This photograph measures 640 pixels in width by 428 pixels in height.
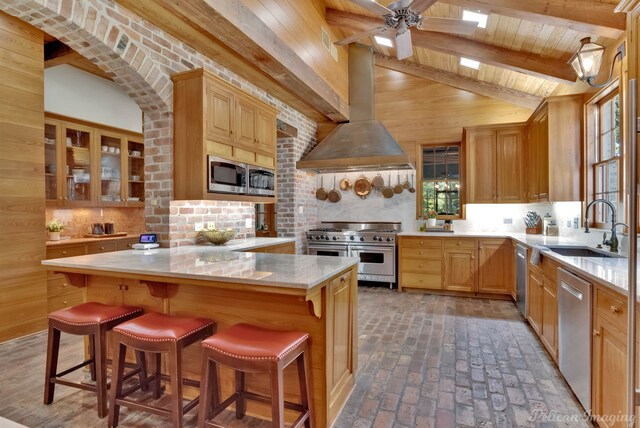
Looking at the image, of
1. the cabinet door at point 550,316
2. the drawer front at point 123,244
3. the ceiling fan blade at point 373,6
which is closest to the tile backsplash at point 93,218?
the drawer front at point 123,244

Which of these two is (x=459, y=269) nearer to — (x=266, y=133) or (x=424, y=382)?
(x=424, y=382)

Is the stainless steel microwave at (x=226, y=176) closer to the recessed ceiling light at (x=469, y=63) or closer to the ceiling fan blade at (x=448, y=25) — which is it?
the ceiling fan blade at (x=448, y=25)

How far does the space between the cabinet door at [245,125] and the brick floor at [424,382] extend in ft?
7.55

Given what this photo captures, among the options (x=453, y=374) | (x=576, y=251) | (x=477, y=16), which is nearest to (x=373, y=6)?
(x=477, y=16)

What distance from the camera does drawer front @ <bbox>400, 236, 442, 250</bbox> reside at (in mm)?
4934

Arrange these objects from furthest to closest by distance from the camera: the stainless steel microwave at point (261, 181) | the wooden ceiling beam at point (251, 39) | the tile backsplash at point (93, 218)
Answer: the tile backsplash at point (93, 218), the stainless steel microwave at point (261, 181), the wooden ceiling beam at point (251, 39)

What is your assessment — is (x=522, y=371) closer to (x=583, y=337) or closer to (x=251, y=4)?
(x=583, y=337)

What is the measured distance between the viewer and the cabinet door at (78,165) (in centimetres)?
434

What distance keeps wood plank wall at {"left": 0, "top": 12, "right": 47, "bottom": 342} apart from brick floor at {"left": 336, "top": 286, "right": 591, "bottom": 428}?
329 cm

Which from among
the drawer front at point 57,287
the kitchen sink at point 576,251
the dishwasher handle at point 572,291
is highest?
the kitchen sink at point 576,251

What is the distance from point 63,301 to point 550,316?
498 cm

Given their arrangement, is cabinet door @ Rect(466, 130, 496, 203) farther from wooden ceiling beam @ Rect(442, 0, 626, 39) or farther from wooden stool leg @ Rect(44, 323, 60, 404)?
wooden stool leg @ Rect(44, 323, 60, 404)

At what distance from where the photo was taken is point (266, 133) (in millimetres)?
3986

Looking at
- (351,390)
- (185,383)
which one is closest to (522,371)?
(351,390)
